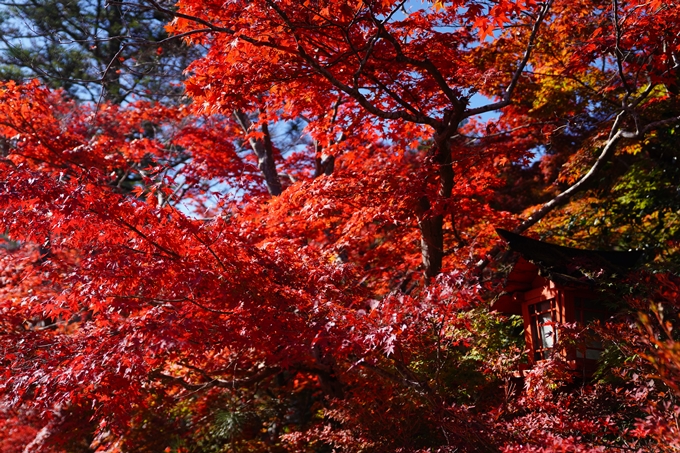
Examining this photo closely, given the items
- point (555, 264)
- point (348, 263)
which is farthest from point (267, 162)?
point (555, 264)

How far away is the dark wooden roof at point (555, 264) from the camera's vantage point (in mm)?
5902

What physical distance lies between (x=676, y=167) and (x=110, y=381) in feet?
26.2

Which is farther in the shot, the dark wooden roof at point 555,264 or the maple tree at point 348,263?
the dark wooden roof at point 555,264

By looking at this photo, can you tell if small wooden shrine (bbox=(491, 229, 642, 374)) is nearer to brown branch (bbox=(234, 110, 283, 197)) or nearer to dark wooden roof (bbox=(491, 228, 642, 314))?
dark wooden roof (bbox=(491, 228, 642, 314))

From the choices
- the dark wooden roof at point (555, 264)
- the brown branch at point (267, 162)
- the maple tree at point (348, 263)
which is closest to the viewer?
the maple tree at point (348, 263)

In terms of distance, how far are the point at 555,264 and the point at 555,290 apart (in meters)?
0.35

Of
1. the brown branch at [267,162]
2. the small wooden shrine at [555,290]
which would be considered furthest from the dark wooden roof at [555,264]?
the brown branch at [267,162]

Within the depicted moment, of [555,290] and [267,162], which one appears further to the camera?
[267,162]

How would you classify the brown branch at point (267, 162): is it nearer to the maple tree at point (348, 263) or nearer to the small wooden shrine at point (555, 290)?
the maple tree at point (348, 263)

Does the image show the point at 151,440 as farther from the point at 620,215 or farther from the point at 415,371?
the point at 620,215

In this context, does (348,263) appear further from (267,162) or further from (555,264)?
(267,162)

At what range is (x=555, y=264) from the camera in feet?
20.1

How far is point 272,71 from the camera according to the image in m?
6.24

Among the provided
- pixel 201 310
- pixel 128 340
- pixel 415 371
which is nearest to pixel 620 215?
pixel 415 371
